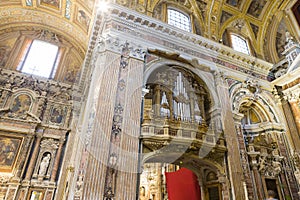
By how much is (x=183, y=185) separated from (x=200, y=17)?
28.7ft

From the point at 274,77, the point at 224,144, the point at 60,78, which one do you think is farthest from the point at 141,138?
the point at 60,78

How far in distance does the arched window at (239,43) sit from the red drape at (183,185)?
753cm

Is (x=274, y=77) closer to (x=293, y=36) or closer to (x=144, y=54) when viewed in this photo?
(x=293, y=36)

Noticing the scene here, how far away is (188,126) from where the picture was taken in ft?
24.3

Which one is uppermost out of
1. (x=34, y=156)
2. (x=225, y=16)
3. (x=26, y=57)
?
(x=225, y=16)

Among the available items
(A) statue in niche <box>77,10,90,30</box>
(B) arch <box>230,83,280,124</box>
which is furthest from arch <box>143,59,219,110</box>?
(A) statue in niche <box>77,10,90,30</box>

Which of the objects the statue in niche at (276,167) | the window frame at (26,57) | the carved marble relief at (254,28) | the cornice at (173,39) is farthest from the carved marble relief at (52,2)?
the statue in niche at (276,167)

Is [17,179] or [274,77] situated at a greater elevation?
[274,77]

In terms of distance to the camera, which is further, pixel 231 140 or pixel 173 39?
pixel 173 39

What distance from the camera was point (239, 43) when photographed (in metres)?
12.2

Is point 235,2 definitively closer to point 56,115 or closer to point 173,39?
point 173,39

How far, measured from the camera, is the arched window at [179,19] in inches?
418

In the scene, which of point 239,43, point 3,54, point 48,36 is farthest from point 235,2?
point 3,54

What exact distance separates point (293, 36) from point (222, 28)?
12.7 ft
